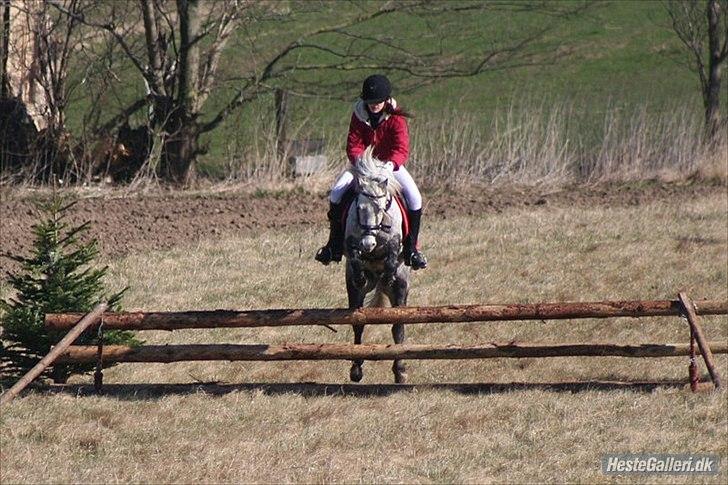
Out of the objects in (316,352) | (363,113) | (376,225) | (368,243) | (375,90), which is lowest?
(316,352)

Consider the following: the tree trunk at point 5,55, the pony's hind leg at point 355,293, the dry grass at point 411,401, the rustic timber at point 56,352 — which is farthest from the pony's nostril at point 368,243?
the tree trunk at point 5,55

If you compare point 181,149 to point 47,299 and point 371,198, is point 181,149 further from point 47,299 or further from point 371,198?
point 371,198

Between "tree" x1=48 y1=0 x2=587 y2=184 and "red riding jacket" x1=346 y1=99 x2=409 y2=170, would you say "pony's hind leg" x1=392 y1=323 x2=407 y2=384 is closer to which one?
"red riding jacket" x1=346 y1=99 x2=409 y2=170

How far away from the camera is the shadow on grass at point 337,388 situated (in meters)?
9.97

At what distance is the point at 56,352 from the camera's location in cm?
952

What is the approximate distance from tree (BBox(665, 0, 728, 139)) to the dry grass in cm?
609

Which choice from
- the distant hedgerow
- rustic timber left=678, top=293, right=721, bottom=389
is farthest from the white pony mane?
rustic timber left=678, top=293, right=721, bottom=389

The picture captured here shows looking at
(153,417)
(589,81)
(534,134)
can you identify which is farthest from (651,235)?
(589,81)

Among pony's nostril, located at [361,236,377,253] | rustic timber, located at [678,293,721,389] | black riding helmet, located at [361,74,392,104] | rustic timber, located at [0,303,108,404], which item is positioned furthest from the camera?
rustic timber, located at [678,293,721,389]

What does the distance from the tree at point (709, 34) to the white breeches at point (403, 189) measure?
11240 millimetres

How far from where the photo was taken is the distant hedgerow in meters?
10.1

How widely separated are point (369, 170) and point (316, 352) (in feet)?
5.25

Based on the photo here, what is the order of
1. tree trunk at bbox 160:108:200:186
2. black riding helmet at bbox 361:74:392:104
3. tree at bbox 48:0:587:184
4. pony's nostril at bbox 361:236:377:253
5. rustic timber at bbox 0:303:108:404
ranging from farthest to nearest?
tree trunk at bbox 160:108:200:186 → tree at bbox 48:0:587:184 → black riding helmet at bbox 361:74:392:104 → pony's nostril at bbox 361:236:377:253 → rustic timber at bbox 0:303:108:404

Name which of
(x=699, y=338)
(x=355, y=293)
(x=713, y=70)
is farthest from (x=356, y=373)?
(x=713, y=70)
